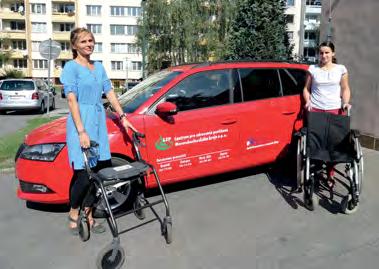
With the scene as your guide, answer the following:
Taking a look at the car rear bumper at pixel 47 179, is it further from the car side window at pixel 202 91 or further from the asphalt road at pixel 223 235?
the car side window at pixel 202 91

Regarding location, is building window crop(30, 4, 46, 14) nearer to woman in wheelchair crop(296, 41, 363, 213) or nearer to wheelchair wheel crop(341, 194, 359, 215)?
woman in wheelchair crop(296, 41, 363, 213)

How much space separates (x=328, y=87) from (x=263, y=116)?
908 millimetres

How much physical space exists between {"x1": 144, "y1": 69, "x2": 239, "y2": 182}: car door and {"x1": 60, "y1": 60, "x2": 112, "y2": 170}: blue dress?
818mm

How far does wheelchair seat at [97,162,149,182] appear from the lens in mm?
3527

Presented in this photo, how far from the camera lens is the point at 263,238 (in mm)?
4117

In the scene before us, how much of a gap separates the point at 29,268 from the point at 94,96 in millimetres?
1669

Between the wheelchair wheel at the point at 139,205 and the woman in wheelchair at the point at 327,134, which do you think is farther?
the woman in wheelchair at the point at 327,134

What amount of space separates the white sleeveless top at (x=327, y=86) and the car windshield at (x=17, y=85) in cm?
1605

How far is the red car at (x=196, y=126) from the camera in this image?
14.8ft

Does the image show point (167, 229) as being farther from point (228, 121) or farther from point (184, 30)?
point (184, 30)

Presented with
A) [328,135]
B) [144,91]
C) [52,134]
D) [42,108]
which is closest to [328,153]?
[328,135]

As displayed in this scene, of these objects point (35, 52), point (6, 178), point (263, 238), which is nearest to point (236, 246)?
point (263, 238)

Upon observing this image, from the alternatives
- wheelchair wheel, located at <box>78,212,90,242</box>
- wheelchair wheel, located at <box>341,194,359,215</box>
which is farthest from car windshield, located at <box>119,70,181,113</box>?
wheelchair wheel, located at <box>341,194,359,215</box>

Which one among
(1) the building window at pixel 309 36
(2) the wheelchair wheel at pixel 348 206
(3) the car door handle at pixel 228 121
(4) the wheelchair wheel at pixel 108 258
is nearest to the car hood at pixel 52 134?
(3) the car door handle at pixel 228 121
